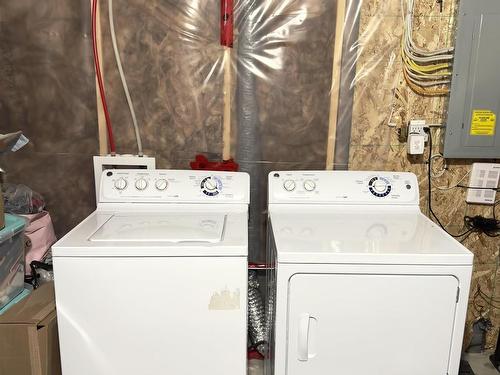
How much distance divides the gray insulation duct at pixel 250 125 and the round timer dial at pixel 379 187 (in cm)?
57

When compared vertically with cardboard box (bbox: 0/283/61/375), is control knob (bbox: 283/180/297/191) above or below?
above

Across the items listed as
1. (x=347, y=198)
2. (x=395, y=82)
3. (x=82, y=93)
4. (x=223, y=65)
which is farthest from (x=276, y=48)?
(x=82, y=93)

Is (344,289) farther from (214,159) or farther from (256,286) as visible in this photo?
(214,159)

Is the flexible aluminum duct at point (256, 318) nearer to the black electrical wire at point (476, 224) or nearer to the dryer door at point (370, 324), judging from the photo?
the dryer door at point (370, 324)

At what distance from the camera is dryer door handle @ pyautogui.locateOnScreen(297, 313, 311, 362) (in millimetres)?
1382

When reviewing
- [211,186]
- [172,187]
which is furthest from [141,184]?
[211,186]

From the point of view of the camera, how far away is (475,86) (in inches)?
80.1

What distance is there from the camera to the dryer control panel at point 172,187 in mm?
1833

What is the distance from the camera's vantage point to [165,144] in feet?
7.15

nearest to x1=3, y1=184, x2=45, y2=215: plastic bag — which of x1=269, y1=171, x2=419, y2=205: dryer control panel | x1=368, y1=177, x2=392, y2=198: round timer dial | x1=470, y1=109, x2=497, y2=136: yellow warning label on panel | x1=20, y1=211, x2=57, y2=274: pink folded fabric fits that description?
Answer: x1=20, y1=211, x2=57, y2=274: pink folded fabric

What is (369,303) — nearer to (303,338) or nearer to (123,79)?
(303,338)

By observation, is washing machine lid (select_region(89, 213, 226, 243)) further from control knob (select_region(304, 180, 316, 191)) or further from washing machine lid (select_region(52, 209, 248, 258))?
control knob (select_region(304, 180, 316, 191))

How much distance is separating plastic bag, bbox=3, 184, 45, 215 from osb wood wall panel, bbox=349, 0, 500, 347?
163 cm

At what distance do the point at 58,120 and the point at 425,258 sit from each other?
6.05 feet
